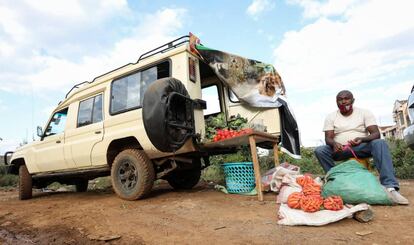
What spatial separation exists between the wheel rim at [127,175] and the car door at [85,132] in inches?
28.5

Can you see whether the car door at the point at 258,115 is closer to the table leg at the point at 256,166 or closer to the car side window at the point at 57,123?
the table leg at the point at 256,166

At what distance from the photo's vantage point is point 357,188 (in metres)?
3.23

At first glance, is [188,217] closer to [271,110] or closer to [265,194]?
[265,194]

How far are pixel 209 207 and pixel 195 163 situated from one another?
168cm

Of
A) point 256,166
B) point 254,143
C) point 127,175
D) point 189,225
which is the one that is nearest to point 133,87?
point 127,175

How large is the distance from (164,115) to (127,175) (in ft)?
4.45

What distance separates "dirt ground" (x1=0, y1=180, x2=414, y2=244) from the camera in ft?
8.49

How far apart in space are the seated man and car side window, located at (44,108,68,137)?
4751 millimetres

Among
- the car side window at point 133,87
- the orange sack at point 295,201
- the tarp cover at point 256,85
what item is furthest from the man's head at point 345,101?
the car side window at point 133,87

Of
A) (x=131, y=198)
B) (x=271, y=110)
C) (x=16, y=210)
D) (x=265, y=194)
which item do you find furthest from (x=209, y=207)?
(x=16, y=210)

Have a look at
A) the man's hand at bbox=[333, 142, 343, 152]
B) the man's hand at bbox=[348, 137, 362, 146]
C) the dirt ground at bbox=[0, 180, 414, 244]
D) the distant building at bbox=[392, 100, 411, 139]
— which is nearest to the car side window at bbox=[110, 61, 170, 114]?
the dirt ground at bbox=[0, 180, 414, 244]

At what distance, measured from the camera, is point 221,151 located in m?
5.24

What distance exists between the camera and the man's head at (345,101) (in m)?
4.05

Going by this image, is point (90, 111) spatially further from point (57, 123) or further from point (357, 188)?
point (357, 188)
